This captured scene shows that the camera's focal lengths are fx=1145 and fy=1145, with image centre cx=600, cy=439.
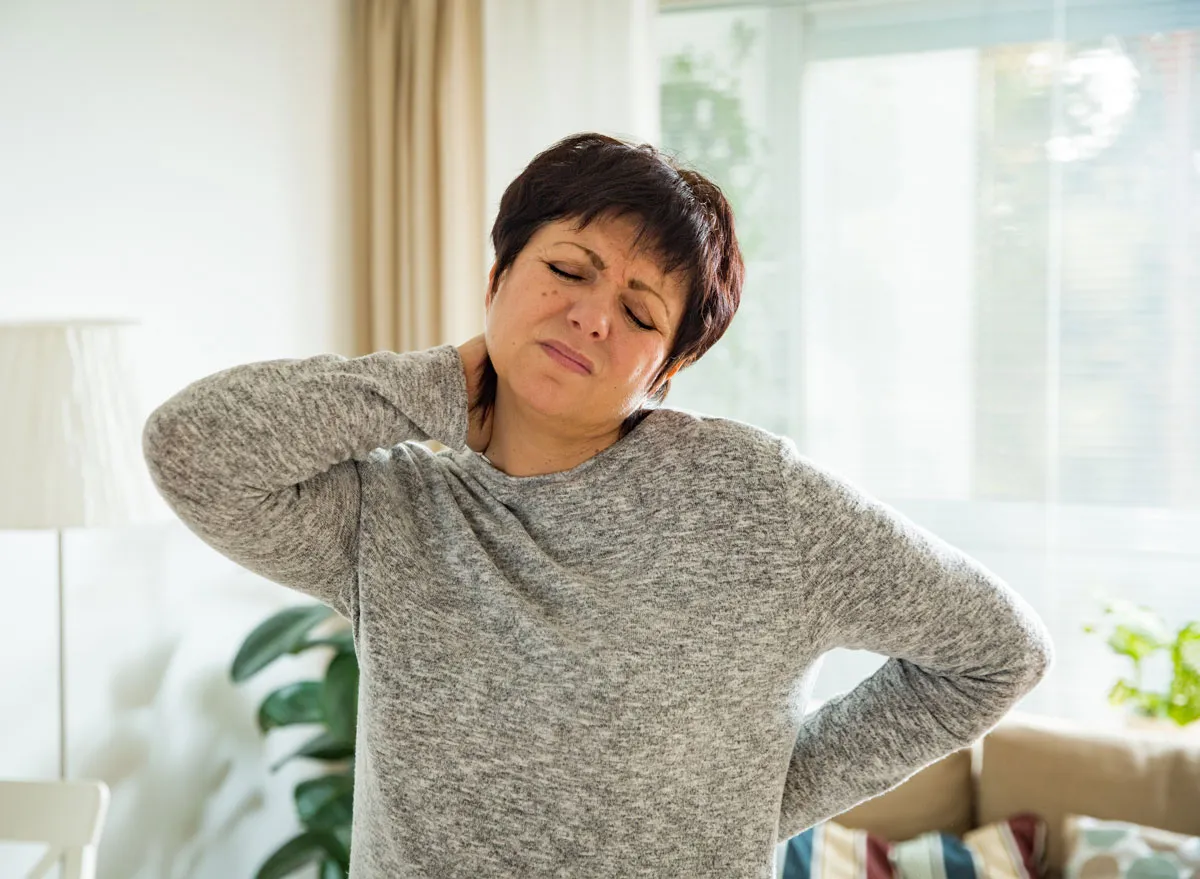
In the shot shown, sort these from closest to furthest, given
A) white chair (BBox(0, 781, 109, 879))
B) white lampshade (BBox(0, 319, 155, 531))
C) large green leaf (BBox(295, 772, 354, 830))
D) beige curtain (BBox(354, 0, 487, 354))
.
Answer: white chair (BBox(0, 781, 109, 879))
white lampshade (BBox(0, 319, 155, 531))
large green leaf (BBox(295, 772, 354, 830))
beige curtain (BBox(354, 0, 487, 354))

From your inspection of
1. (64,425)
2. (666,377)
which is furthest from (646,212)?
(64,425)

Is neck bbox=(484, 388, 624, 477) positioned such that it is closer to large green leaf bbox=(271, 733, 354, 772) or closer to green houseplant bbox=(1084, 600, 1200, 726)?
large green leaf bbox=(271, 733, 354, 772)

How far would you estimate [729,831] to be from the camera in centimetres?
104

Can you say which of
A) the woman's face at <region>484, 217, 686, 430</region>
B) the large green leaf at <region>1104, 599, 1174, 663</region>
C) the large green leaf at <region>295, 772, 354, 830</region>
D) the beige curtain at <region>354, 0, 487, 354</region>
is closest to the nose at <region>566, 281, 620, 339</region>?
the woman's face at <region>484, 217, 686, 430</region>

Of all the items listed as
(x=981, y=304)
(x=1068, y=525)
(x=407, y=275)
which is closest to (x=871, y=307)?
(x=981, y=304)

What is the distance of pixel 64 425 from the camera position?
1.66 metres

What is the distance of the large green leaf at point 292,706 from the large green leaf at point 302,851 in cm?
24

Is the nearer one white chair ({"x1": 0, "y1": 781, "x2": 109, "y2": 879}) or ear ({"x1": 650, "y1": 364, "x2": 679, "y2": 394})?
ear ({"x1": 650, "y1": 364, "x2": 679, "y2": 394})

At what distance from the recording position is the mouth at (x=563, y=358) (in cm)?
103

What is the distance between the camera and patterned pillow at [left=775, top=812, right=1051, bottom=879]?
2.03 meters

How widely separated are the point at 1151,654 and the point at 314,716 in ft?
5.91

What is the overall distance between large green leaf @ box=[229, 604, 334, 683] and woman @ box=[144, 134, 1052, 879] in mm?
1340

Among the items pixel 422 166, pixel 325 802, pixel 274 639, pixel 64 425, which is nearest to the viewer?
pixel 64 425

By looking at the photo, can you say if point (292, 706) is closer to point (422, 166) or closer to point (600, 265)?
point (422, 166)
